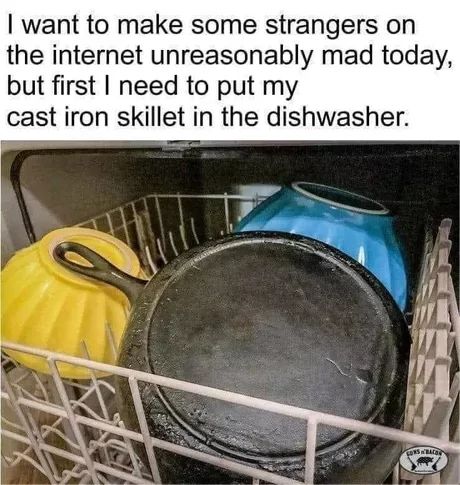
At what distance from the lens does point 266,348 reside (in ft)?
1.05

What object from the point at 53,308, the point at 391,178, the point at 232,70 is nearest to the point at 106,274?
the point at 53,308

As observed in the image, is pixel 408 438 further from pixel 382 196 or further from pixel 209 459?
pixel 382 196

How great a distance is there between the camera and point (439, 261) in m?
0.33

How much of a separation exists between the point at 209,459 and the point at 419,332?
158 millimetres

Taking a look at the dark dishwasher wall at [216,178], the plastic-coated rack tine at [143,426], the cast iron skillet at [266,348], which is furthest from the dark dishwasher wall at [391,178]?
the plastic-coated rack tine at [143,426]

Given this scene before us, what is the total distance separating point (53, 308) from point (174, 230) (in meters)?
0.20

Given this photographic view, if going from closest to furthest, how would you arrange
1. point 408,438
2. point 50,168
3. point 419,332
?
point 408,438 < point 419,332 < point 50,168

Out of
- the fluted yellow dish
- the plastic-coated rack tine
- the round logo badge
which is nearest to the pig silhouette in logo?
the round logo badge

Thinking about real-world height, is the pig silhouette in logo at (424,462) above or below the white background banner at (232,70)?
below

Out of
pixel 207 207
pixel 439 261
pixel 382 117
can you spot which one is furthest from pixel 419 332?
pixel 207 207

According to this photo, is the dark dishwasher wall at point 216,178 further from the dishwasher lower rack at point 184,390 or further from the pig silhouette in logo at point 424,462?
the pig silhouette in logo at point 424,462

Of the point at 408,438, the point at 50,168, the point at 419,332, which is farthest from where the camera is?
the point at 50,168

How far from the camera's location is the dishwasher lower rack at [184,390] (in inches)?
9.3

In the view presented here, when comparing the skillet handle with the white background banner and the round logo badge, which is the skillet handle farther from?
the round logo badge
